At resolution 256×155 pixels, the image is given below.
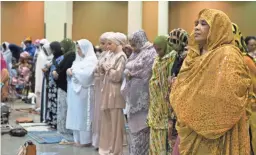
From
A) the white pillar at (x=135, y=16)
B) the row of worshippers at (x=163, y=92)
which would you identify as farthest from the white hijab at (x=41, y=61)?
the white pillar at (x=135, y=16)

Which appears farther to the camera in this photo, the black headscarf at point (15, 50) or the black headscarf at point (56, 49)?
the black headscarf at point (15, 50)

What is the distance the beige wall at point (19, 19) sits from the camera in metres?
15.1

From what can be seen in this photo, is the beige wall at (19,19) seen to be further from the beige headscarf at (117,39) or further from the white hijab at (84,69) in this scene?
the beige headscarf at (117,39)

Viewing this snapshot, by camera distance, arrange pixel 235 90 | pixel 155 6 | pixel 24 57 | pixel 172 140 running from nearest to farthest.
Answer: pixel 235 90 → pixel 172 140 → pixel 24 57 → pixel 155 6

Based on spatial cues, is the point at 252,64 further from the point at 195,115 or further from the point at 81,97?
the point at 81,97

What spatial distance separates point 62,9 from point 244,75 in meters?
10.6

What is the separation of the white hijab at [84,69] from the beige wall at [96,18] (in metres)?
8.48

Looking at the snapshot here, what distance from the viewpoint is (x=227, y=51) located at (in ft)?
8.68

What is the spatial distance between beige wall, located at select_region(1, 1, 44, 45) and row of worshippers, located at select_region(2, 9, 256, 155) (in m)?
7.12

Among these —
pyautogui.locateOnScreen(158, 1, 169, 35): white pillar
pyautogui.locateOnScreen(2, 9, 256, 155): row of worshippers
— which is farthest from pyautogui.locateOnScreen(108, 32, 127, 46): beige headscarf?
pyautogui.locateOnScreen(158, 1, 169, 35): white pillar

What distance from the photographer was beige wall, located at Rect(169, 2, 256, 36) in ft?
36.2

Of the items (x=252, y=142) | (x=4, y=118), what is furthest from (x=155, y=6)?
(x=252, y=142)

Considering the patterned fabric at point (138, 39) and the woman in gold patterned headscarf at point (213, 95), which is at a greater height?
the patterned fabric at point (138, 39)

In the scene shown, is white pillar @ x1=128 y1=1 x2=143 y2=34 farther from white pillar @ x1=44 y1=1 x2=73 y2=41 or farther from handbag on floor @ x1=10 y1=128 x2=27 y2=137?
handbag on floor @ x1=10 y1=128 x2=27 y2=137
